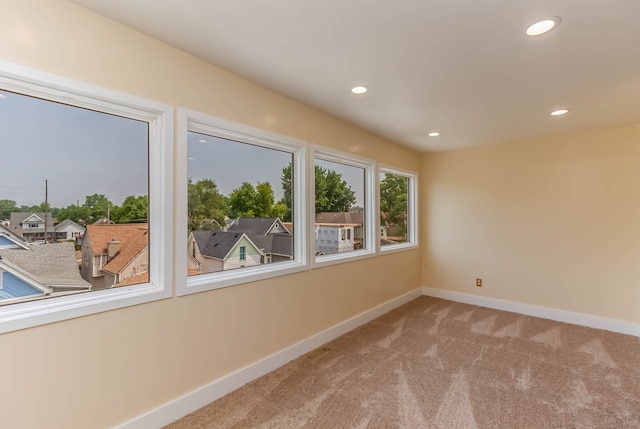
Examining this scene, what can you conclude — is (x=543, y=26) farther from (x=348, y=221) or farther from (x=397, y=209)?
(x=397, y=209)

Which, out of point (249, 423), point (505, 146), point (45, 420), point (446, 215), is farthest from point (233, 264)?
point (505, 146)

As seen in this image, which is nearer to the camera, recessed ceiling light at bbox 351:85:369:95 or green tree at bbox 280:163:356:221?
recessed ceiling light at bbox 351:85:369:95

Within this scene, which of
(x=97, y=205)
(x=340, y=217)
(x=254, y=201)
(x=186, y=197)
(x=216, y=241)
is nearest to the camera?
(x=97, y=205)

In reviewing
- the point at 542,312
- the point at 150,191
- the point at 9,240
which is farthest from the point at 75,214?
the point at 542,312

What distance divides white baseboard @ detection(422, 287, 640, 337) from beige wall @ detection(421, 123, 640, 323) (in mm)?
63

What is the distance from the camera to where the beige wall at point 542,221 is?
3.53m

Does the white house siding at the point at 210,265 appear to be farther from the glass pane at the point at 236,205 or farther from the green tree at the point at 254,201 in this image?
the green tree at the point at 254,201

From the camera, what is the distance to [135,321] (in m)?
1.83

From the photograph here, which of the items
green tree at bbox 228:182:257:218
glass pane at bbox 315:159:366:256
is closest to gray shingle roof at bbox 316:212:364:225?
glass pane at bbox 315:159:366:256

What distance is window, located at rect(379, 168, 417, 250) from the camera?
14.3 feet

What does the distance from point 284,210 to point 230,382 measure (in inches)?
58.3

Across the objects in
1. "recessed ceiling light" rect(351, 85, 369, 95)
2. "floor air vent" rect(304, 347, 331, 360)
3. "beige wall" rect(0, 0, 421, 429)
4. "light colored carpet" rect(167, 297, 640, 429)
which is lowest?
"light colored carpet" rect(167, 297, 640, 429)

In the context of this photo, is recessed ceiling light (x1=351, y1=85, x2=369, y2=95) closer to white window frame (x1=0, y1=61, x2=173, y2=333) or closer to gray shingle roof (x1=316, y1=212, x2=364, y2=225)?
gray shingle roof (x1=316, y1=212, x2=364, y2=225)

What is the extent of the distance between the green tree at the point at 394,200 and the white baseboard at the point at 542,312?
116 centimetres
